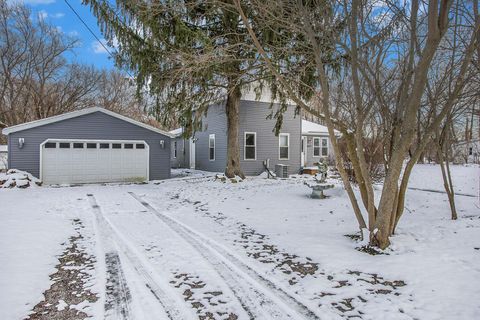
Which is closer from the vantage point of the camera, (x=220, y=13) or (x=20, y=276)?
(x=20, y=276)

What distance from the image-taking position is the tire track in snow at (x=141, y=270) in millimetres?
2879

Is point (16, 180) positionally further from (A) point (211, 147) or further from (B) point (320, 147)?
(B) point (320, 147)

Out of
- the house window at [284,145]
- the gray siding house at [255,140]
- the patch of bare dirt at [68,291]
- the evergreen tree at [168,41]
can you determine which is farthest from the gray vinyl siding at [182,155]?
the patch of bare dirt at [68,291]

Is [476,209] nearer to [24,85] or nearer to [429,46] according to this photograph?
[429,46]

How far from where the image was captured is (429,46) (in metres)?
3.86

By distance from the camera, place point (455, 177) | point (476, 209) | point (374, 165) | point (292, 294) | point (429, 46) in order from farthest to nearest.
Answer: point (455, 177), point (374, 165), point (476, 209), point (429, 46), point (292, 294)

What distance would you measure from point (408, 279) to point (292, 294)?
1.44 m

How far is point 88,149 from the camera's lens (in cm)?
1345

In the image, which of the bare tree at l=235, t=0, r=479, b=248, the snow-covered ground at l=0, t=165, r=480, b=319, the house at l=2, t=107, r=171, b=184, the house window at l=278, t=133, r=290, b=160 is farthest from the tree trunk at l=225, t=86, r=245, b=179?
the bare tree at l=235, t=0, r=479, b=248

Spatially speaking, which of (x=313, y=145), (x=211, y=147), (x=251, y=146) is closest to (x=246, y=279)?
(x=251, y=146)

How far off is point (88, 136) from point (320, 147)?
13572mm

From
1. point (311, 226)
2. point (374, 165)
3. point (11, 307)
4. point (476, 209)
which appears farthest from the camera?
point (374, 165)

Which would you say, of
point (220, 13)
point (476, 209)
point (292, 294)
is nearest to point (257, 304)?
point (292, 294)

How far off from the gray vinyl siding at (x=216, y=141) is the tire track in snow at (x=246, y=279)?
1070 centimetres
